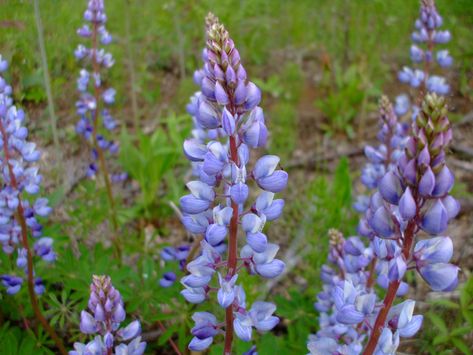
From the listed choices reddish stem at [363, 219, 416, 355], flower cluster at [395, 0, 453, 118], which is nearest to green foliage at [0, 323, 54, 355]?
reddish stem at [363, 219, 416, 355]

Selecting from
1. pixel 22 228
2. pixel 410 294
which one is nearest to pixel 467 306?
pixel 410 294

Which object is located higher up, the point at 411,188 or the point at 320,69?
the point at 411,188

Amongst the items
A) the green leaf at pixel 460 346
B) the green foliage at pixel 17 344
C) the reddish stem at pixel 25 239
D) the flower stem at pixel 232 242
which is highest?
the flower stem at pixel 232 242

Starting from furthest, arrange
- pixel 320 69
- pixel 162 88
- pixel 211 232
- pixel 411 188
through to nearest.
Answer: pixel 320 69
pixel 162 88
pixel 211 232
pixel 411 188

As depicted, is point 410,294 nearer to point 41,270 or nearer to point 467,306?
point 467,306

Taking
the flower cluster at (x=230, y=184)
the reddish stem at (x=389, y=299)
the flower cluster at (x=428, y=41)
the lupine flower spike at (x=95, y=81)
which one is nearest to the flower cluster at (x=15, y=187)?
the lupine flower spike at (x=95, y=81)

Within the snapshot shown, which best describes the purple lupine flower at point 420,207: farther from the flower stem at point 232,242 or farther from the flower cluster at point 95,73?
the flower cluster at point 95,73
